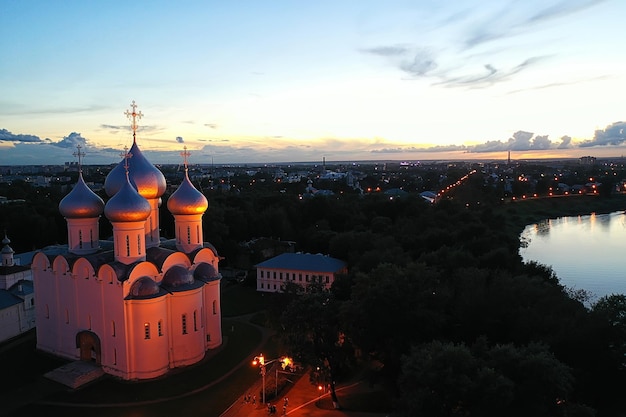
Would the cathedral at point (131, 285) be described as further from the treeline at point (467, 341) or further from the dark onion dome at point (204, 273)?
the treeline at point (467, 341)

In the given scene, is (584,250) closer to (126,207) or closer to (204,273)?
(204,273)

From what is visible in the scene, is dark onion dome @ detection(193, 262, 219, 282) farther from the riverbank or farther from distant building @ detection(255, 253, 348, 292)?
the riverbank

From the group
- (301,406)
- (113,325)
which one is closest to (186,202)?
(113,325)

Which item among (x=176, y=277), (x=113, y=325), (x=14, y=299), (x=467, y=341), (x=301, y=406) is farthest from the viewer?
(x=14, y=299)

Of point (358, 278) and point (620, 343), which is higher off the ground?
point (358, 278)

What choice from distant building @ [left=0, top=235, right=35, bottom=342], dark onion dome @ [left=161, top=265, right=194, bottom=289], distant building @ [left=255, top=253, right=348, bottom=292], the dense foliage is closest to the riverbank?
distant building @ [left=255, top=253, right=348, bottom=292]

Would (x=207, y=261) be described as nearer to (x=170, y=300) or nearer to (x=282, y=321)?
(x=170, y=300)

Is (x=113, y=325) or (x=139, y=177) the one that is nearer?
(x=113, y=325)

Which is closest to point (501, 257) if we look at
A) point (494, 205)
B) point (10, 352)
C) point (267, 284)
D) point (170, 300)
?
point (267, 284)
